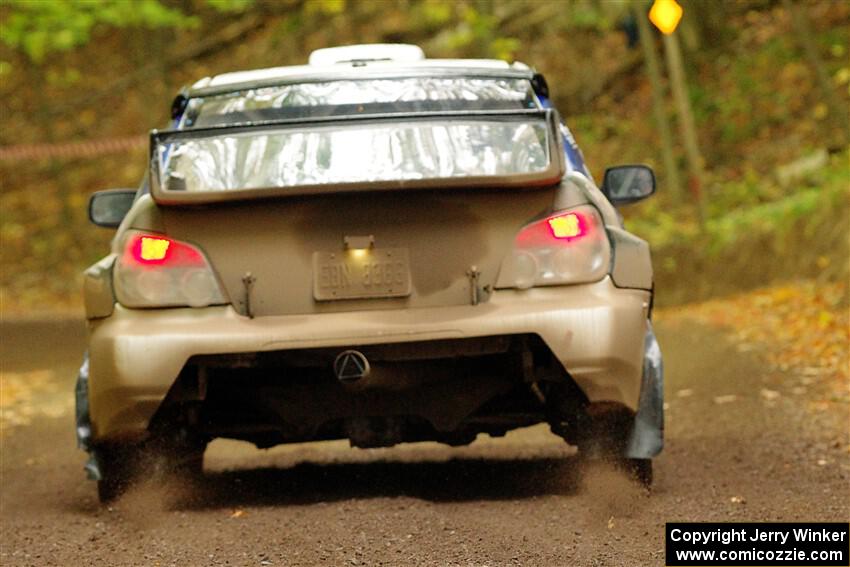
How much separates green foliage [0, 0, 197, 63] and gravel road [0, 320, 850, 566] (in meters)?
12.1

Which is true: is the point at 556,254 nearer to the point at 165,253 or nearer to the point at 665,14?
the point at 165,253

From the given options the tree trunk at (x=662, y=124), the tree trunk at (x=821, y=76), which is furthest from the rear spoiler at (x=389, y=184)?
the tree trunk at (x=662, y=124)

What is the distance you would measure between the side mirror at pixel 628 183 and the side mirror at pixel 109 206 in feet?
7.14

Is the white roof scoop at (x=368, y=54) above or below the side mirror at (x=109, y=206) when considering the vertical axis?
above

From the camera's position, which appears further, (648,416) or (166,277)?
(648,416)

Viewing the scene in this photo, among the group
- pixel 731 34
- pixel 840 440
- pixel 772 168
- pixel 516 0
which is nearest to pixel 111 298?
pixel 840 440

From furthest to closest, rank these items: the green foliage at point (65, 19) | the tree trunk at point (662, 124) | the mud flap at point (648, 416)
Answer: the tree trunk at point (662, 124) < the green foliage at point (65, 19) < the mud flap at point (648, 416)

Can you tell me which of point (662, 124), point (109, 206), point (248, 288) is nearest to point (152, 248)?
point (248, 288)

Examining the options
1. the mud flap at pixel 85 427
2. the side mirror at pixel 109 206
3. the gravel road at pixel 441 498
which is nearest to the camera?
the gravel road at pixel 441 498

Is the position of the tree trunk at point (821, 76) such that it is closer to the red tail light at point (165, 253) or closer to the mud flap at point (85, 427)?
the mud flap at point (85, 427)

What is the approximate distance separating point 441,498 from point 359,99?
181 cm

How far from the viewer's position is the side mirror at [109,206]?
686 centimetres

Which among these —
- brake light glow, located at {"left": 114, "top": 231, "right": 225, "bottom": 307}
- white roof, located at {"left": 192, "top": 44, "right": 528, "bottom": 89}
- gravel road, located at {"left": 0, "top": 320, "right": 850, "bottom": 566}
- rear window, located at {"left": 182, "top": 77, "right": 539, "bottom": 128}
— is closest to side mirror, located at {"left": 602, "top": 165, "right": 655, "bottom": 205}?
rear window, located at {"left": 182, "top": 77, "right": 539, "bottom": 128}

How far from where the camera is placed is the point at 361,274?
563 centimetres
